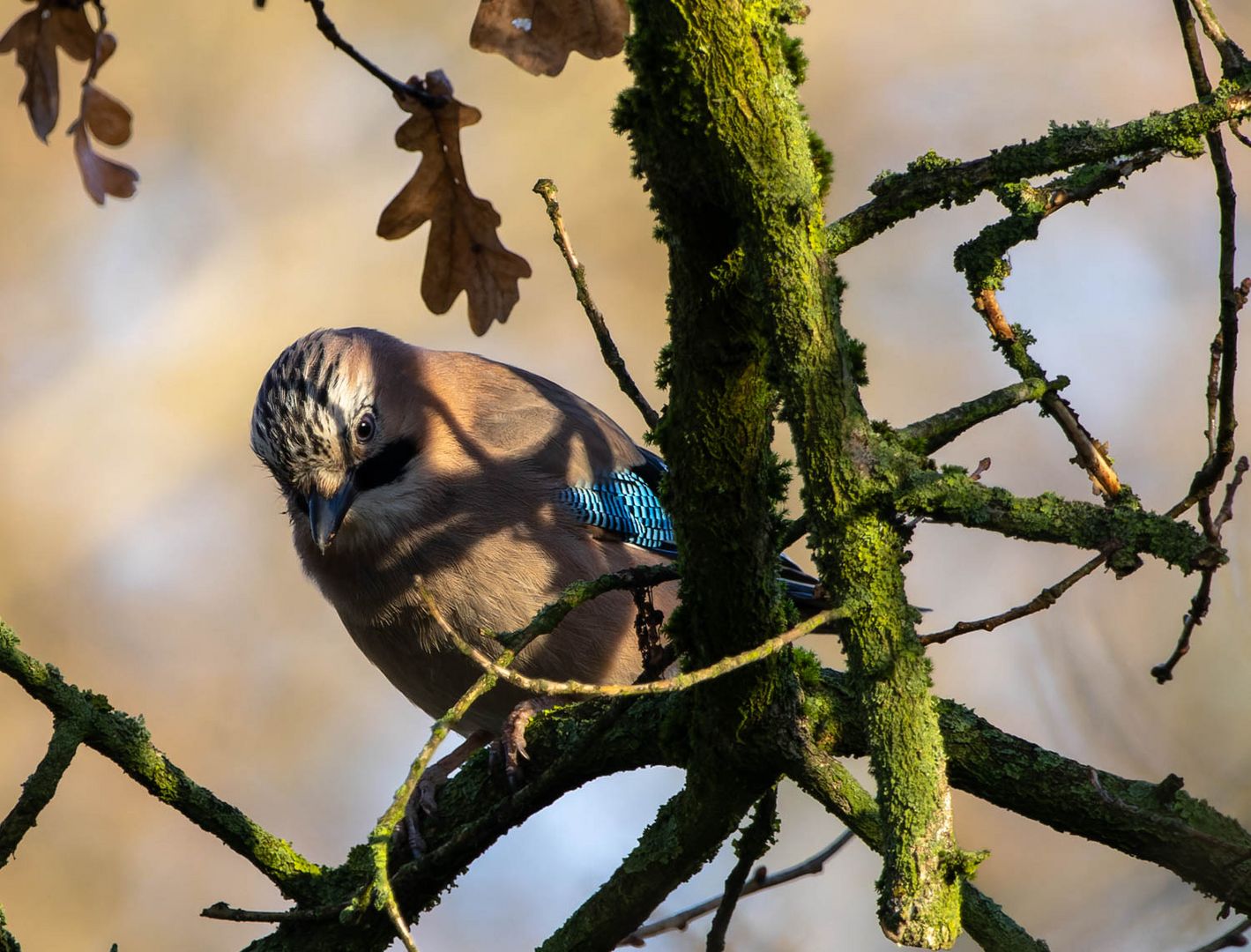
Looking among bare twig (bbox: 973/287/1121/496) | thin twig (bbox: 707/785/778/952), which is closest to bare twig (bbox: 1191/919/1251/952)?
thin twig (bbox: 707/785/778/952)

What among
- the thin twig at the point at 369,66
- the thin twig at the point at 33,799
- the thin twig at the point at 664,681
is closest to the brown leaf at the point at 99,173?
the thin twig at the point at 369,66

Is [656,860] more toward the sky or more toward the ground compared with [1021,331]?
more toward the ground

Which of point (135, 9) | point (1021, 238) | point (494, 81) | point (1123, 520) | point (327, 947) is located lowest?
point (327, 947)

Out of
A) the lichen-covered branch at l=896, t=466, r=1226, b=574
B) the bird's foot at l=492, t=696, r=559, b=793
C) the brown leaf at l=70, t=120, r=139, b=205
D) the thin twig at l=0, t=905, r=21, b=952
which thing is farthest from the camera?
the bird's foot at l=492, t=696, r=559, b=793

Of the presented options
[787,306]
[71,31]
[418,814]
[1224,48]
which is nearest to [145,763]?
[418,814]

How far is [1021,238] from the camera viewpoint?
6.52ft

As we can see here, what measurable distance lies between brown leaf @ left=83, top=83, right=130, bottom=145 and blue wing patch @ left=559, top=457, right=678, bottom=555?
6.44ft

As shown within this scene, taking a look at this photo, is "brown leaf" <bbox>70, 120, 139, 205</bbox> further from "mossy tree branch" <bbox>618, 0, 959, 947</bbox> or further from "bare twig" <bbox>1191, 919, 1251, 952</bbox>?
"bare twig" <bbox>1191, 919, 1251, 952</bbox>

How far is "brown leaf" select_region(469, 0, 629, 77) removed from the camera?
87.2 inches

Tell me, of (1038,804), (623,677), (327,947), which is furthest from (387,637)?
(1038,804)

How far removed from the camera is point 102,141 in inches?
94.5

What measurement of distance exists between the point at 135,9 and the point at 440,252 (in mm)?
4103

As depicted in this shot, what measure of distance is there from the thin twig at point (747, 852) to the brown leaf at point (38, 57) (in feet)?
5.25

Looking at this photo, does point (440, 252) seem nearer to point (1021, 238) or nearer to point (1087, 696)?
point (1021, 238)
